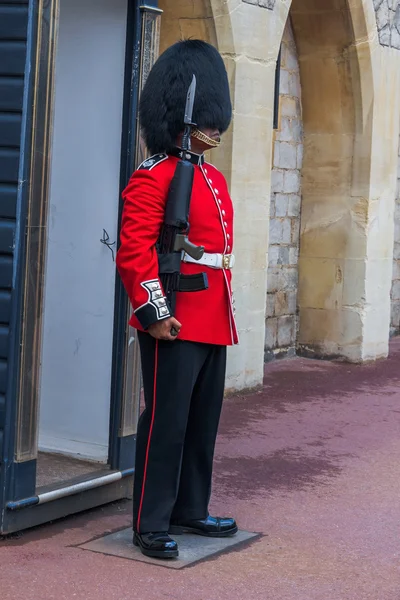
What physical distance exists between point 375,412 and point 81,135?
3288 millimetres

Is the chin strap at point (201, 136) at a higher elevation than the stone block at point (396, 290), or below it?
higher

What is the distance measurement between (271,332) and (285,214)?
0.95 m

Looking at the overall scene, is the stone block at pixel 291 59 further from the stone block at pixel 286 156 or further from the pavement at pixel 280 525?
the pavement at pixel 280 525

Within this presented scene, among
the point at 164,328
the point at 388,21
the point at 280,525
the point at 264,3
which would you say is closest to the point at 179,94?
the point at 164,328

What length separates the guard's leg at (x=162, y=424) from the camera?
393 centimetres

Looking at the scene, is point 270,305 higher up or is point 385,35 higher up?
point 385,35

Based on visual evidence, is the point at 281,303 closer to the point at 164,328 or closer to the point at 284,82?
the point at 284,82

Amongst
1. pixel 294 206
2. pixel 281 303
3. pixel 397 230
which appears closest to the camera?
pixel 281 303

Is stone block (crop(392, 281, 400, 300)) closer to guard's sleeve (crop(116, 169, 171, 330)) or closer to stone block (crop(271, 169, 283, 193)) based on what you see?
stone block (crop(271, 169, 283, 193))

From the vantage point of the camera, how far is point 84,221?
15.5ft

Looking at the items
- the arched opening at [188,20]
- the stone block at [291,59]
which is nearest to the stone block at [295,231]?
the stone block at [291,59]

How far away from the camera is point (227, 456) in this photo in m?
5.80

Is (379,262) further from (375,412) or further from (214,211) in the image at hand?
(214,211)

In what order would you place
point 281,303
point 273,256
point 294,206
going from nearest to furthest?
point 273,256 → point 281,303 → point 294,206
